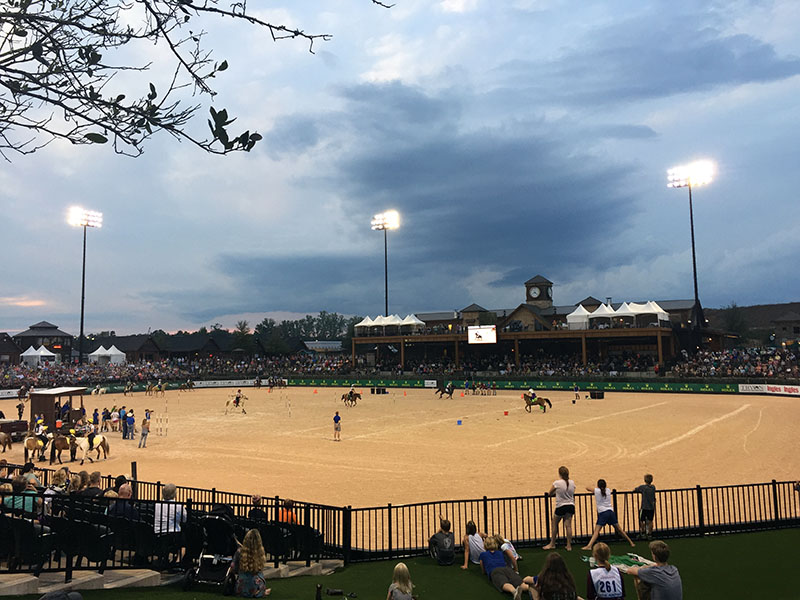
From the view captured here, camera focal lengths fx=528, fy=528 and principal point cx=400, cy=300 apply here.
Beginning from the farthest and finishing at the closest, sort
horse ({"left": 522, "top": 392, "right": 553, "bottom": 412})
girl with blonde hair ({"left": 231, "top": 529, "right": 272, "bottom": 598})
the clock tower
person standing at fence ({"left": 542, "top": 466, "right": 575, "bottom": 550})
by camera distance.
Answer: the clock tower → horse ({"left": 522, "top": 392, "right": 553, "bottom": 412}) → person standing at fence ({"left": 542, "top": 466, "right": 575, "bottom": 550}) → girl with blonde hair ({"left": 231, "top": 529, "right": 272, "bottom": 598})

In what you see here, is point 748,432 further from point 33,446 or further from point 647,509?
point 33,446

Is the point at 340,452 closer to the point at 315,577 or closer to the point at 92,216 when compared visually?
the point at 315,577

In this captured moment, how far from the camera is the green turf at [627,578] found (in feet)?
25.1

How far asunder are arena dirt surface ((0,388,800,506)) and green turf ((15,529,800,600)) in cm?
552

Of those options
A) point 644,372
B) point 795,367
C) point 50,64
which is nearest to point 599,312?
point 644,372

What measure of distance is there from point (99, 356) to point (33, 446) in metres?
73.3

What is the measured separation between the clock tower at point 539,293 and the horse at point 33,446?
77.9 meters

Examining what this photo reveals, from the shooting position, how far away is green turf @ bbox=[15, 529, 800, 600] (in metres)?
7.65

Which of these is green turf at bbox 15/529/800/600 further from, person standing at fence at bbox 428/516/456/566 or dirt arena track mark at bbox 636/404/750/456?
dirt arena track mark at bbox 636/404/750/456

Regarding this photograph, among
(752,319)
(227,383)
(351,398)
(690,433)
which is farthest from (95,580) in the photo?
(752,319)

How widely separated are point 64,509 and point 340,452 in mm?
14469

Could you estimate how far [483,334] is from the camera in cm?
6619

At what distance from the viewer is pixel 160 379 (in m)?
65.4

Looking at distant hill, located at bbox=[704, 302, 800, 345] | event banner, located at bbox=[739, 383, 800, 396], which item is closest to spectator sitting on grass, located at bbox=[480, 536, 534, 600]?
event banner, located at bbox=[739, 383, 800, 396]
